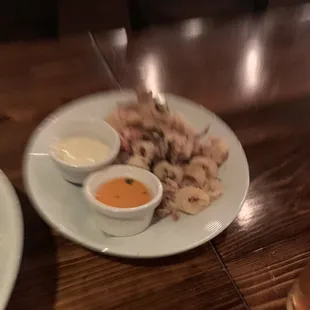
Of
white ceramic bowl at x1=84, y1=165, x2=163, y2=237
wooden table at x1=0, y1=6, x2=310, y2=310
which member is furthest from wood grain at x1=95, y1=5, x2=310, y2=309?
white ceramic bowl at x1=84, y1=165, x2=163, y2=237

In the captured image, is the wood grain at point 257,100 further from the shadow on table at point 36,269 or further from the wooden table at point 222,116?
the shadow on table at point 36,269

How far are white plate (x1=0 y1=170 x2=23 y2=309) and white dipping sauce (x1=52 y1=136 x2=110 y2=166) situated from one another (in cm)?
16

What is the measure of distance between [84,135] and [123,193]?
0.59ft

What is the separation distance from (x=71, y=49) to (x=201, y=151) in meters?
0.55

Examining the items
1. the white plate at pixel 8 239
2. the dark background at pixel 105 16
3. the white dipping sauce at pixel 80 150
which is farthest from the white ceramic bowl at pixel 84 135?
the dark background at pixel 105 16

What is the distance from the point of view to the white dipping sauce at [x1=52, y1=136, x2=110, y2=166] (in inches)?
38.8

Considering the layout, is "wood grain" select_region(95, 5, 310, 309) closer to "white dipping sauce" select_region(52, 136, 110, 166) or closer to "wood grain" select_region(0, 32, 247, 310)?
"wood grain" select_region(0, 32, 247, 310)

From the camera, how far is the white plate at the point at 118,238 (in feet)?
2.85

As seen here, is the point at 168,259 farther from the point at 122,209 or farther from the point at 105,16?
the point at 105,16

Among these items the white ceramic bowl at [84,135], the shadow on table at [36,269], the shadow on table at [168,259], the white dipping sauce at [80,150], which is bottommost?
the shadow on table at [168,259]

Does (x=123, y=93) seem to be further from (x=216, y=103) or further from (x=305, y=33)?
(x=305, y=33)

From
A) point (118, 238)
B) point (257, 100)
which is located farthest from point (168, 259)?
point (257, 100)

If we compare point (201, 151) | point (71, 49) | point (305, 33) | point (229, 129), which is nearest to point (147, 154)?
point (201, 151)

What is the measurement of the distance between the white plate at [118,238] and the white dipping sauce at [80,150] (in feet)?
0.11
